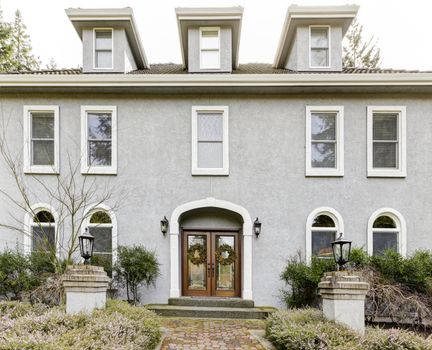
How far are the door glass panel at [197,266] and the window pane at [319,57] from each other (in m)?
7.09


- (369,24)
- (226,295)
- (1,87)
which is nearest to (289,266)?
(226,295)

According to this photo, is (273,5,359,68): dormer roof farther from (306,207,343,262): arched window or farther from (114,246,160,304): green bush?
(114,246,160,304): green bush

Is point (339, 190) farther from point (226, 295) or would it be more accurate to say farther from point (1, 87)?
point (1, 87)

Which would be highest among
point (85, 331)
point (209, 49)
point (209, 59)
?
point (209, 49)

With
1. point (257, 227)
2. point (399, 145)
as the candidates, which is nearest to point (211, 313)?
point (257, 227)

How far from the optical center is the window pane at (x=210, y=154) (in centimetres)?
1120

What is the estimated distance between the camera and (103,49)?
12.1 m

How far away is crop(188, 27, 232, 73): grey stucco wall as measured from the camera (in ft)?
38.9

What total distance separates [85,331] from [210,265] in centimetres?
569

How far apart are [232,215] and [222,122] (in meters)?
2.99

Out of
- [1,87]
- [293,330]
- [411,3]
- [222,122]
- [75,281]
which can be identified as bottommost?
[293,330]

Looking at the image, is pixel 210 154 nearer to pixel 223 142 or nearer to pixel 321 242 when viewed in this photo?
pixel 223 142

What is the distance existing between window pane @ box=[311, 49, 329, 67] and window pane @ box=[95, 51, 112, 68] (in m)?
6.89

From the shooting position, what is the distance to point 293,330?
651 cm
